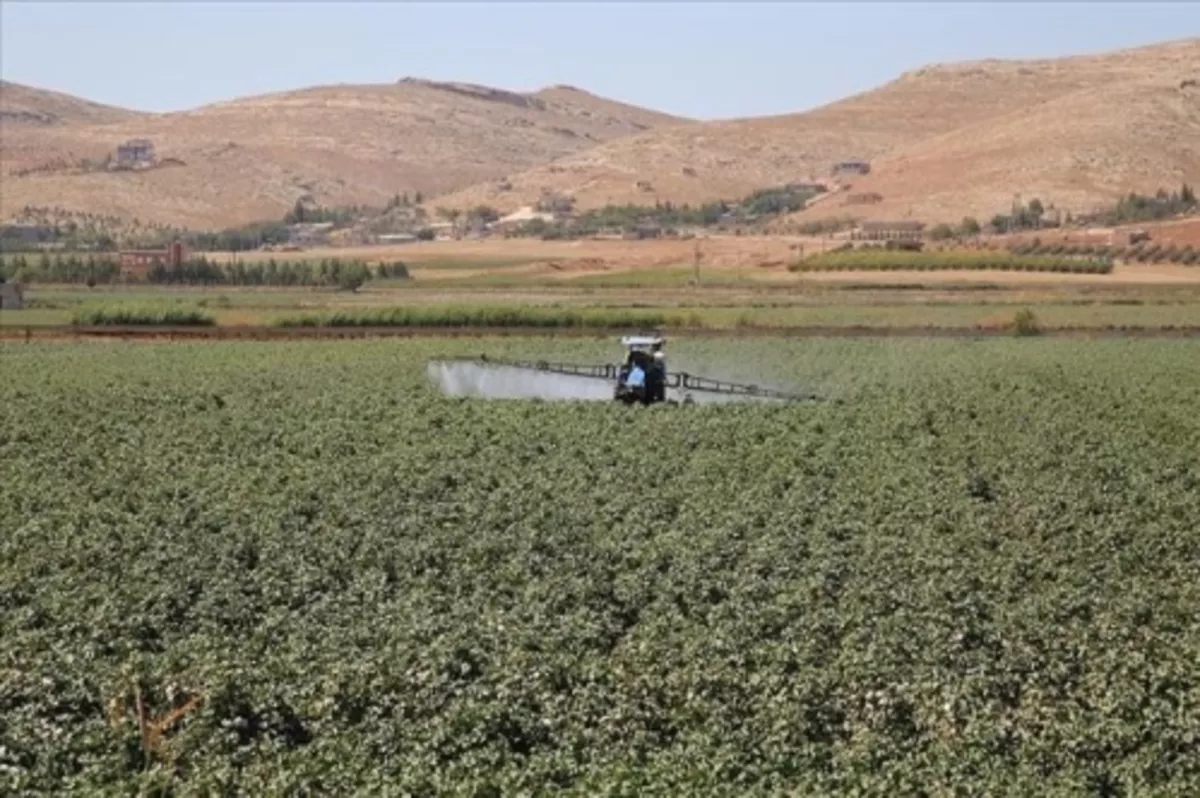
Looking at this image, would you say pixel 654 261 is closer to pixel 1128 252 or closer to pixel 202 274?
pixel 1128 252

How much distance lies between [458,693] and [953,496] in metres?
11.3

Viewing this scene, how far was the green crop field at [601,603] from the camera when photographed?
12.9 metres

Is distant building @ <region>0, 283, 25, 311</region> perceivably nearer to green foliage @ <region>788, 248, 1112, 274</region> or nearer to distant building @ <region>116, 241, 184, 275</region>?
distant building @ <region>116, 241, 184, 275</region>

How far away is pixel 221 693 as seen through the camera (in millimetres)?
14109

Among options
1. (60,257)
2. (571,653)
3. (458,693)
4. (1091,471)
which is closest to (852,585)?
(571,653)

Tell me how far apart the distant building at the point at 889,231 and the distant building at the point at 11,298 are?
210 ft

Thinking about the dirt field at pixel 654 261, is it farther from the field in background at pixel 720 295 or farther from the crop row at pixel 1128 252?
the crop row at pixel 1128 252

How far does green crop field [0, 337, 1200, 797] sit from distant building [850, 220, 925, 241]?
89639 mm

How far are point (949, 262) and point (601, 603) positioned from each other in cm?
8000

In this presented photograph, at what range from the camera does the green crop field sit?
12883mm

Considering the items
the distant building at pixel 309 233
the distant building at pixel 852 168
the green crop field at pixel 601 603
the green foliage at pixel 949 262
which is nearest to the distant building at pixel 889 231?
the green foliage at pixel 949 262

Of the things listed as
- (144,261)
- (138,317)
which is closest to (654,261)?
(144,261)

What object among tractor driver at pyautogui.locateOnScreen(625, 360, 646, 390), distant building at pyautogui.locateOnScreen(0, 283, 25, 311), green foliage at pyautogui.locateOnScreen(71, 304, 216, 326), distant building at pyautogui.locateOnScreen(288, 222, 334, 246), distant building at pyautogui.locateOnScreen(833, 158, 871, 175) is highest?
distant building at pyautogui.locateOnScreen(833, 158, 871, 175)

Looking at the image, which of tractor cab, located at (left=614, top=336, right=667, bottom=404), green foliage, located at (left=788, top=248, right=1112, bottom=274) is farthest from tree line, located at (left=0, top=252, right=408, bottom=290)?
tractor cab, located at (left=614, top=336, right=667, bottom=404)
